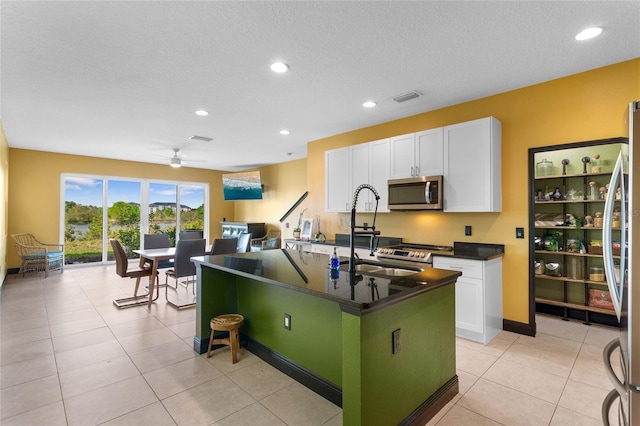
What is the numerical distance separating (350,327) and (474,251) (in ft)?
8.82

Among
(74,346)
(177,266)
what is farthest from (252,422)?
(177,266)

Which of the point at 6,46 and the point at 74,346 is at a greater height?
the point at 6,46

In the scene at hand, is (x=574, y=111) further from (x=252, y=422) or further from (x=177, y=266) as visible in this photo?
(x=177, y=266)

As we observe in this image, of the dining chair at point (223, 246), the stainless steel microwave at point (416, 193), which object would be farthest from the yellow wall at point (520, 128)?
the dining chair at point (223, 246)

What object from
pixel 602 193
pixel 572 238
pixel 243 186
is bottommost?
pixel 572 238

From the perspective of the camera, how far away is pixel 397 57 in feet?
8.86

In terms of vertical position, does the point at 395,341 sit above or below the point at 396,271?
below

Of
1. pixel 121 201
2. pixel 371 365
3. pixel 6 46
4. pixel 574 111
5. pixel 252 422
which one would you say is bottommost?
pixel 252 422

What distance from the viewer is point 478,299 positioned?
123 inches

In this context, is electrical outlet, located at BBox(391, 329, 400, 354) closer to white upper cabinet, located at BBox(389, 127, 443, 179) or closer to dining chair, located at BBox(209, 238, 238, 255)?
white upper cabinet, located at BBox(389, 127, 443, 179)

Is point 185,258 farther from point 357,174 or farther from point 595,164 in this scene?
point 595,164

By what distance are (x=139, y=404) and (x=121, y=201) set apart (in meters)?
7.03

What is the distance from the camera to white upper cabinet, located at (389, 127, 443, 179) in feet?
12.2

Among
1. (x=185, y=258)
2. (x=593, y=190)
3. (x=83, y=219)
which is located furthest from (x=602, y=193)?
(x=83, y=219)
